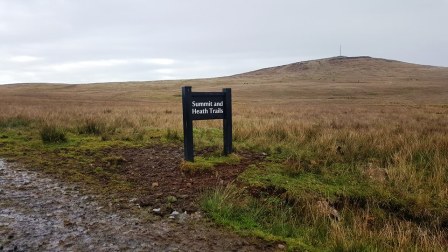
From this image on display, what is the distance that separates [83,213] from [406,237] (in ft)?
12.2

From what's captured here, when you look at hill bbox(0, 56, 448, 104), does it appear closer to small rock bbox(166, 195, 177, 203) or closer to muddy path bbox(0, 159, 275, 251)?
muddy path bbox(0, 159, 275, 251)

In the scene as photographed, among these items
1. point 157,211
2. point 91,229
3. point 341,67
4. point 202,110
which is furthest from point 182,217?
point 341,67

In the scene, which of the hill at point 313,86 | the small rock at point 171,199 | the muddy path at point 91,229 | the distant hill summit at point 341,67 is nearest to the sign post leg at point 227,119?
the small rock at point 171,199

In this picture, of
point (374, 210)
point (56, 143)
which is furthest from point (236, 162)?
point (56, 143)

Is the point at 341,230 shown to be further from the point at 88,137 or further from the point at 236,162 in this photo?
the point at 88,137

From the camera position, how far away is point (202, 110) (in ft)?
26.1

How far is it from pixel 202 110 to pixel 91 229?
395cm

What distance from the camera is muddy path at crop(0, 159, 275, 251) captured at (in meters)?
4.01

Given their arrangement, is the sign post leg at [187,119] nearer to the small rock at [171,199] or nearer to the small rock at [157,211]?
the small rock at [171,199]

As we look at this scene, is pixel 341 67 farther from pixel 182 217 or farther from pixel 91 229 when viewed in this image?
pixel 91 229

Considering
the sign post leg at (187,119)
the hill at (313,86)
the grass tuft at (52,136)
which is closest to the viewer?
the sign post leg at (187,119)

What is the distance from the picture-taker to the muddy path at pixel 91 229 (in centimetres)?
401

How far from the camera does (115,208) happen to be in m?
5.15

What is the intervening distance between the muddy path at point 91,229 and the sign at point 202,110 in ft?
8.00
